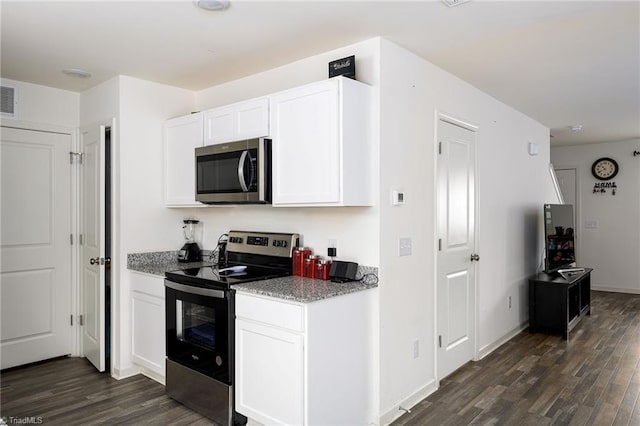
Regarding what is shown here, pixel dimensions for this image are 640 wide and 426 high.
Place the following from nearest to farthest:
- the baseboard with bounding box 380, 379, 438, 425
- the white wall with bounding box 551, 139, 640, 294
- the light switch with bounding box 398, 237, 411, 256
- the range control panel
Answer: the baseboard with bounding box 380, 379, 438, 425, the light switch with bounding box 398, 237, 411, 256, the range control panel, the white wall with bounding box 551, 139, 640, 294

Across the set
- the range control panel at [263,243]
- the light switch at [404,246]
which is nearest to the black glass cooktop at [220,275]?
the range control panel at [263,243]

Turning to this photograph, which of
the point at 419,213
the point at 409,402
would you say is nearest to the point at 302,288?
the point at 419,213

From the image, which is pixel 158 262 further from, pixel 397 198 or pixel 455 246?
pixel 455 246

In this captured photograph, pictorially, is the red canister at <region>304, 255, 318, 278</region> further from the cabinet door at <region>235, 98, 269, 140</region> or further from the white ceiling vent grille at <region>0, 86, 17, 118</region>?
the white ceiling vent grille at <region>0, 86, 17, 118</region>

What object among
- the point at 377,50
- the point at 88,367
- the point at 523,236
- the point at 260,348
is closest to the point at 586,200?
the point at 523,236

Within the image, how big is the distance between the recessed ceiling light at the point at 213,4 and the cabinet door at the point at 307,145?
0.63 m

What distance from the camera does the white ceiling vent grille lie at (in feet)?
11.7

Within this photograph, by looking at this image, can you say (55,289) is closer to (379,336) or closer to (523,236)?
(379,336)

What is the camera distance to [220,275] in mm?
2914

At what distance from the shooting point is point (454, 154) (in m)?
3.53

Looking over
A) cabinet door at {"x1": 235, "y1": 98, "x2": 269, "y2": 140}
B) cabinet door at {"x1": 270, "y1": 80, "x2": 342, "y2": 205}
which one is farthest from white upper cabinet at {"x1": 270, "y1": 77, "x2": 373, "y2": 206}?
cabinet door at {"x1": 235, "y1": 98, "x2": 269, "y2": 140}

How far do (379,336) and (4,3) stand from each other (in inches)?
109

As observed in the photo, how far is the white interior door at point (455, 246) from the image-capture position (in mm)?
3355

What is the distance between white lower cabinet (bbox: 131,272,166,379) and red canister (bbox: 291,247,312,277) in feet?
3.30
